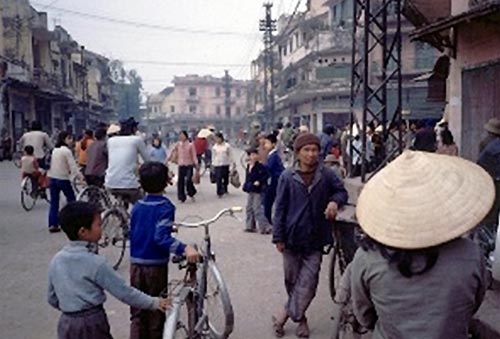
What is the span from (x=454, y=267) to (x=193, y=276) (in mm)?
2259

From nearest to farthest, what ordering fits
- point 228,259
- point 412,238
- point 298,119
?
point 412,238 → point 228,259 → point 298,119

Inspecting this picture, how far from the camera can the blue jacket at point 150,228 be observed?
12.5ft

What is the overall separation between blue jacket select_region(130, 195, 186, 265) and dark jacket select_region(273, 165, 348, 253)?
3.78 feet

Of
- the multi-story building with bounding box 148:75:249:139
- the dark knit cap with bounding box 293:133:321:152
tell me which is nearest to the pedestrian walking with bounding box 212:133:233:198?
the dark knit cap with bounding box 293:133:321:152

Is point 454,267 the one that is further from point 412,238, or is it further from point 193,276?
point 193,276

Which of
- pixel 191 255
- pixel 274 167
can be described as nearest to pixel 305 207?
pixel 191 255

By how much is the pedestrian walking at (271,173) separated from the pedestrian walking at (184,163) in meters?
3.53

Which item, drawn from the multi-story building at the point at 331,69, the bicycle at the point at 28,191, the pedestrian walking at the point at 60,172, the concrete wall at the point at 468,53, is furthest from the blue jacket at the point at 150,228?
the multi-story building at the point at 331,69

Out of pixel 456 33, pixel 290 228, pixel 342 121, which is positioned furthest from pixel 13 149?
pixel 290 228

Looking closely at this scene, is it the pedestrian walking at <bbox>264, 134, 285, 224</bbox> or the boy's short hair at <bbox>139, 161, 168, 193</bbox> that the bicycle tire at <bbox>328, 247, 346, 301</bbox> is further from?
the pedestrian walking at <bbox>264, 134, 285, 224</bbox>

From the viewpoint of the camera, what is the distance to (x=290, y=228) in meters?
4.69

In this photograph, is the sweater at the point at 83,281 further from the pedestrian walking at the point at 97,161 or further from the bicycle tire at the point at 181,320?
the pedestrian walking at the point at 97,161

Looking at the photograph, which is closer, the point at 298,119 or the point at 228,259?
the point at 228,259

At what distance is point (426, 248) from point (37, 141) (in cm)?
1142
